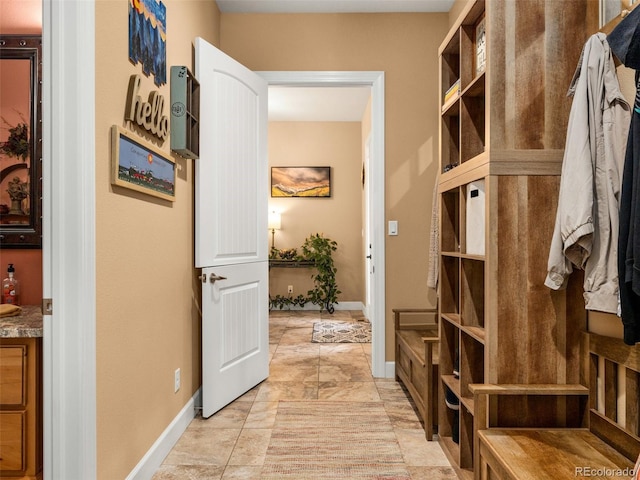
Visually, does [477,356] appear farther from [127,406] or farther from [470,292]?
[127,406]

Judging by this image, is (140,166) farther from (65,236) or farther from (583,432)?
(583,432)

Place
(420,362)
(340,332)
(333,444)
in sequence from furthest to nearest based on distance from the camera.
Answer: (340,332) < (420,362) < (333,444)

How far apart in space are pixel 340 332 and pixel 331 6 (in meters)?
3.34

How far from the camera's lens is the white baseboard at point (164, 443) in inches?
74.5

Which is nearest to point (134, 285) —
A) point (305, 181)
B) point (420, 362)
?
point (420, 362)

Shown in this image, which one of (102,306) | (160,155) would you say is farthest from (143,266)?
(160,155)

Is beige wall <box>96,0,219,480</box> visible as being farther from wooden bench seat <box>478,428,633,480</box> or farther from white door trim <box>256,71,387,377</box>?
wooden bench seat <box>478,428,633,480</box>

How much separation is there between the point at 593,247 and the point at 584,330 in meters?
0.39

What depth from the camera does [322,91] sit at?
5.26m

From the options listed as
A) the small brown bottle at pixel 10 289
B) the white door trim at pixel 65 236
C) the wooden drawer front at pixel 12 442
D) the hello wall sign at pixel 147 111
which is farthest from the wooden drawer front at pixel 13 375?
the hello wall sign at pixel 147 111

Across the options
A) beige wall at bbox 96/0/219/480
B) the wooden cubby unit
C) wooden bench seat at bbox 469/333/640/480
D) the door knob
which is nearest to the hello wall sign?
beige wall at bbox 96/0/219/480

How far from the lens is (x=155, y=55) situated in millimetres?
2074

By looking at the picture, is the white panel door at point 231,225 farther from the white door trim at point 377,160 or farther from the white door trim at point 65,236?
the white door trim at point 65,236

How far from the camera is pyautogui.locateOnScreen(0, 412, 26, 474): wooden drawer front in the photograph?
1.60m
